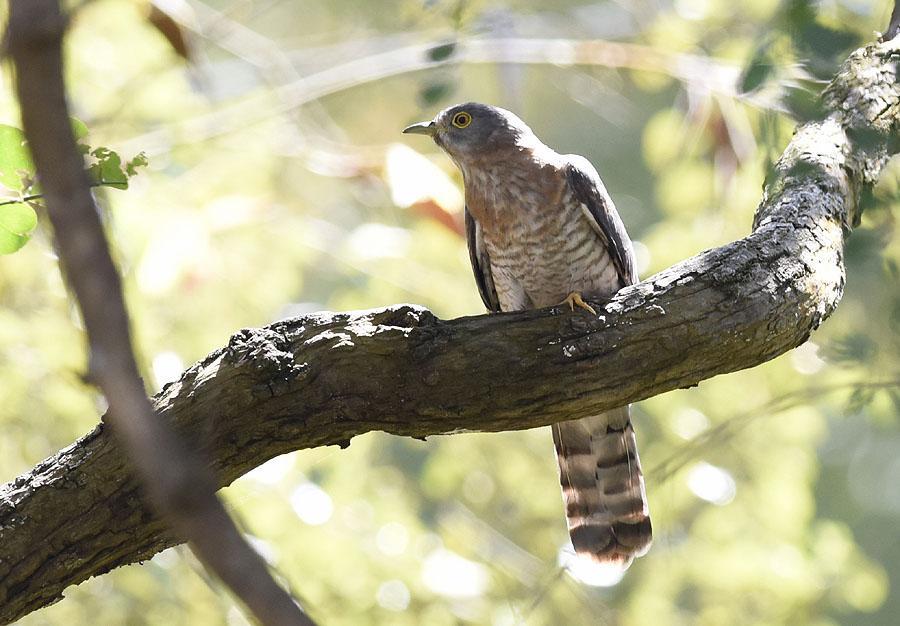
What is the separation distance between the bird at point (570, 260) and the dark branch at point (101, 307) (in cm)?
244

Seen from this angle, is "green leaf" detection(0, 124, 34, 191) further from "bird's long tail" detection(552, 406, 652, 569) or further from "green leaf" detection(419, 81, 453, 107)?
"bird's long tail" detection(552, 406, 652, 569)

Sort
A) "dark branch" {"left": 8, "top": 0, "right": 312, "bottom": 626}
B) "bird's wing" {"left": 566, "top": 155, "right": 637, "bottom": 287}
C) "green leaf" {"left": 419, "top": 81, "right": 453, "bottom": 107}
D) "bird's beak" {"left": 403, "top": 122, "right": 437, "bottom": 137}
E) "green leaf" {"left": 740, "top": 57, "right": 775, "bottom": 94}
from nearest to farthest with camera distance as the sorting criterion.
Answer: "dark branch" {"left": 8, "top": 0, "right": 312, "bottom": 626}, "green leaf" {"left": 740, "top": 57, "right": 775, "bottom": 94}, "green leaf" {"left": 419, "top": 81, "right": 453, "bottom": 107}, "bird's wing" {"left": 566, "top": 155, "right": 637, "bottom": 287}, "bird's beak" {"left": 403, "top": 122, "right": 437, "bottom": 137}

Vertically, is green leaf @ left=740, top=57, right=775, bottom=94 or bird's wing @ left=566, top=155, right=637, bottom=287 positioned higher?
bird's wing @ left=566, top=155, right=637, bottom=287

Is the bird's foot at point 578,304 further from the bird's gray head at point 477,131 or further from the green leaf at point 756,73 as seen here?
the bird's gray head at point 477,131

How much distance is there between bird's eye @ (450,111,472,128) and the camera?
3.34 meters

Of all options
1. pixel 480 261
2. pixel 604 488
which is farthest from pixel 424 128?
pixel 604 488

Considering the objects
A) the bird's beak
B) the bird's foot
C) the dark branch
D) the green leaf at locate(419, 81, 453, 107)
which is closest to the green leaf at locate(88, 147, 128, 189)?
the green leaf at locate(419, 81, 453, 107)

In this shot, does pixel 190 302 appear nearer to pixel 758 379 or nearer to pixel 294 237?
pixel 294 237

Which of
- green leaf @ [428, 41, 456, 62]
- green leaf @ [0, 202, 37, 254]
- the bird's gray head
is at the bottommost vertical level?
green leaf @ [0, 202, 37, 254]

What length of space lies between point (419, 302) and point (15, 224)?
2.51 metres

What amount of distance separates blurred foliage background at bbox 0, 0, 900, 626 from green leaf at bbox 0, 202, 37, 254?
1218 mm

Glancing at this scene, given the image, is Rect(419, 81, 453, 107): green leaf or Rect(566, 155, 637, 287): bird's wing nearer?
Rect(419, 81, 453, 107): green leaf

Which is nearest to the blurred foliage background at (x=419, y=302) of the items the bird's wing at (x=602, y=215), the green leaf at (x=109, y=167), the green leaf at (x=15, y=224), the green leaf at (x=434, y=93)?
the green leaf at (x=434, y=93)

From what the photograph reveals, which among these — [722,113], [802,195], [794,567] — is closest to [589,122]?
[722,113]
